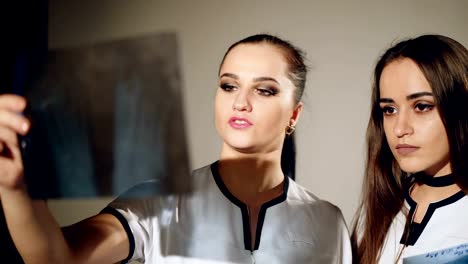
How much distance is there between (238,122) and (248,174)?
104mm

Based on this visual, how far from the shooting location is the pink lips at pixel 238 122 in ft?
2.62

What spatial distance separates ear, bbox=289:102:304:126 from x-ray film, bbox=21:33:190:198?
210 mm

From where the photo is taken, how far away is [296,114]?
0.90m

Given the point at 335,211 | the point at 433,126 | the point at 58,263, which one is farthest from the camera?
the point at 335,211

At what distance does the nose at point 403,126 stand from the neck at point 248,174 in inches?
8.9

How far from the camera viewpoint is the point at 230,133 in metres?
0.80

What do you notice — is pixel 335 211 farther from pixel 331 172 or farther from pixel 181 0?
pixel 181 0

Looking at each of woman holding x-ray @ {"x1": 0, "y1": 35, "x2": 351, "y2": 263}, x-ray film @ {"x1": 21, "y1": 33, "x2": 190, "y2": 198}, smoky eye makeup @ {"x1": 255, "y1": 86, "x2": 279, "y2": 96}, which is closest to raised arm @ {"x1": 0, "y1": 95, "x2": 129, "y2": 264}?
woman holding x-ray @ {"x1": 0, "y1": 35, "x2": 351, "y2": 263}

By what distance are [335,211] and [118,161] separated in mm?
415

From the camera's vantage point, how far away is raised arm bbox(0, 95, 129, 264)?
48 cm

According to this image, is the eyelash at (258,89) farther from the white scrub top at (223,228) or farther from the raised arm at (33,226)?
the raised arm at (33,226)

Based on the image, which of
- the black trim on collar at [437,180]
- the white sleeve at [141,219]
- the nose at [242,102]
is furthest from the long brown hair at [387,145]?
the white sleeve at [141,219]

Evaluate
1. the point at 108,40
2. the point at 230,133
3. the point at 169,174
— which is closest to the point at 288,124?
the point at 230,133

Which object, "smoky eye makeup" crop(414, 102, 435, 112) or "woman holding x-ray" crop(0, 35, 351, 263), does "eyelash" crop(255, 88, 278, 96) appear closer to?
"woman holding x-ray" crop(0, 35, 351, 263)
